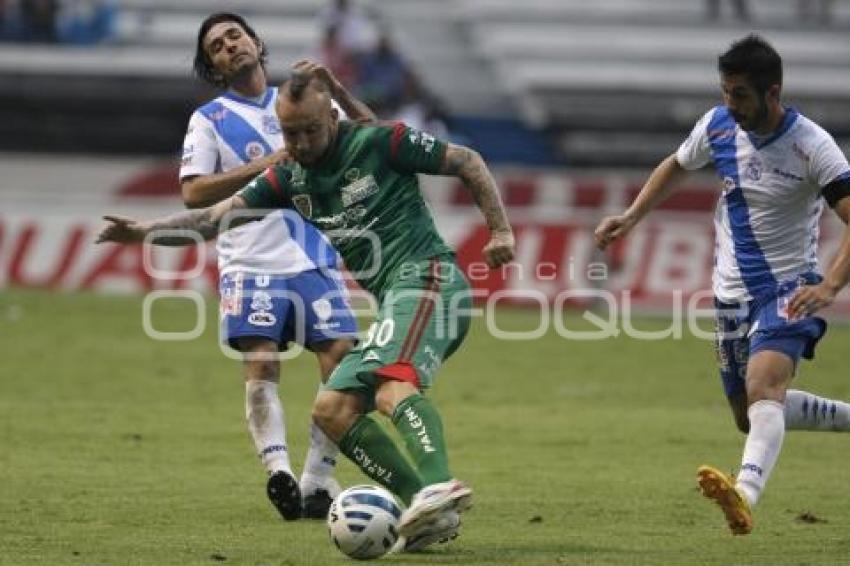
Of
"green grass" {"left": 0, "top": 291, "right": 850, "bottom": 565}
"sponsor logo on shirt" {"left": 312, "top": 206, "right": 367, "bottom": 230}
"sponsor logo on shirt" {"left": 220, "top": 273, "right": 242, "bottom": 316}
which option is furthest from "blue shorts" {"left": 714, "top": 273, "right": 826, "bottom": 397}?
"sponsor logo on shirt" {"left": 220, "top": 273, "right": 242, "bottom": 316}

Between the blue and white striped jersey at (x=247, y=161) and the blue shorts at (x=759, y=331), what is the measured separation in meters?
2.39

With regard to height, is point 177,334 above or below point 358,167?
below

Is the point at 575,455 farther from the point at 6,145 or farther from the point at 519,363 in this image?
the point at 6,145

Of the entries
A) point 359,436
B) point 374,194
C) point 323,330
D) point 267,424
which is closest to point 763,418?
point 359,436

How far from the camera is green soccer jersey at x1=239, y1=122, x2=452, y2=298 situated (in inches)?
351

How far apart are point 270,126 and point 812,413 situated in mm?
3413

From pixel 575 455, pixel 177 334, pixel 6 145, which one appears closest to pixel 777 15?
pixel 6 145

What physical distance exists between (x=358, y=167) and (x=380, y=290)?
0.60 meters

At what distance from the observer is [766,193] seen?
9406 mm

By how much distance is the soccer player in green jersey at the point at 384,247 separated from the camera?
8.54 m

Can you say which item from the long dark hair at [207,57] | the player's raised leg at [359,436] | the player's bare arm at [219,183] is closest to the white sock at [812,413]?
the player's raised leg at [359,436]

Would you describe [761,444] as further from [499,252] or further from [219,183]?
[219,183]

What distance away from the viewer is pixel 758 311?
9.44 meters

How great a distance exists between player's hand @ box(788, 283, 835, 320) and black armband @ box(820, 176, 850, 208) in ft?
1.44
